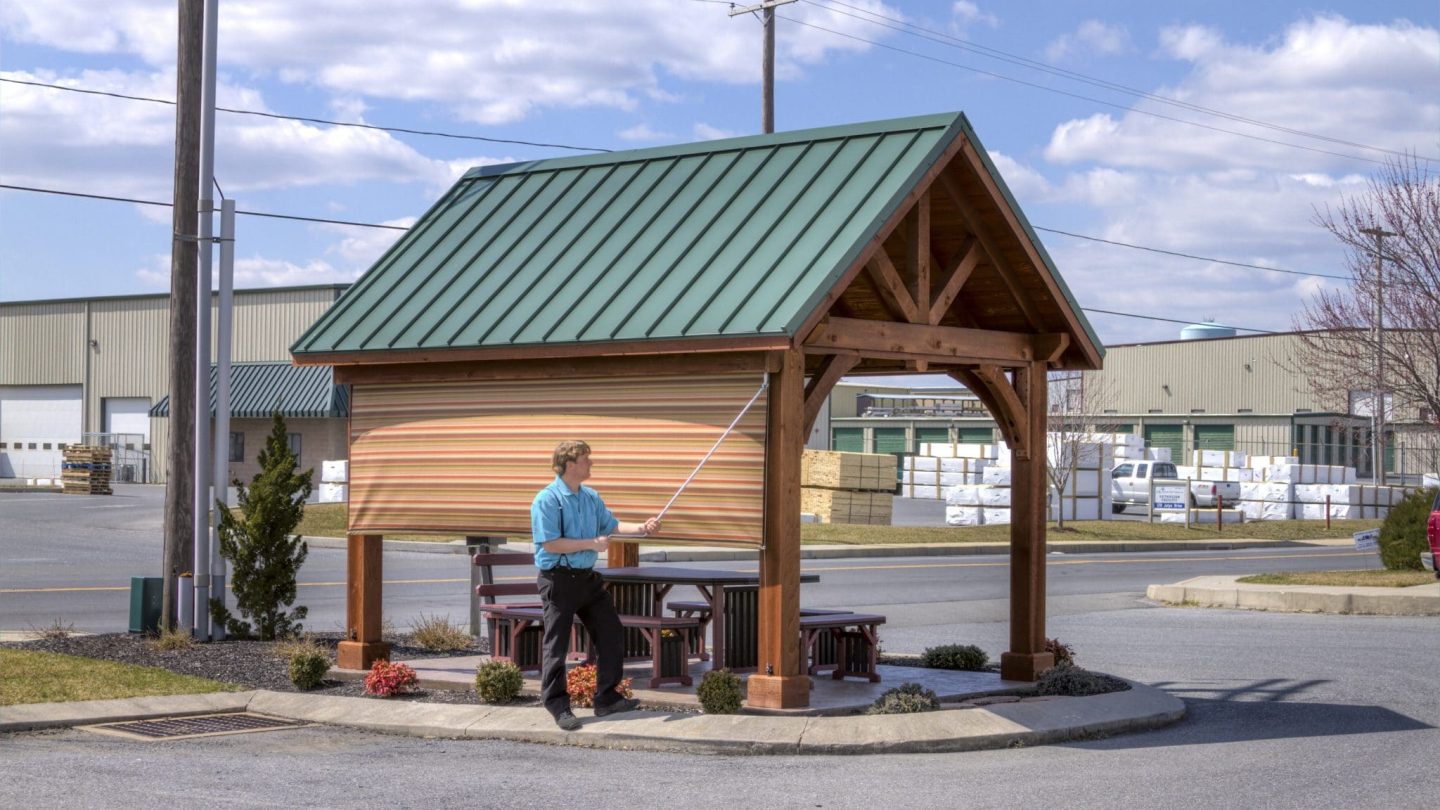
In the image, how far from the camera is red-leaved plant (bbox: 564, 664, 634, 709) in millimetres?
10844

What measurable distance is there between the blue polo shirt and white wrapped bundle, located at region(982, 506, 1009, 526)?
3213cm

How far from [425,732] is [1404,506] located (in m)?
19.2

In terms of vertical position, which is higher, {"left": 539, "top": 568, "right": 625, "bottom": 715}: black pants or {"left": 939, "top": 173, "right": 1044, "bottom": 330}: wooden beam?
{"left": 939, "top": 173, "right": 1044, "bottom": 330}: wooden beam

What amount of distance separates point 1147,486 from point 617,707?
4239 cm

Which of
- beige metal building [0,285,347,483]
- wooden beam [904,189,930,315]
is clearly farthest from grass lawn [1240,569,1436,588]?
beige metal building [0,285,347,483]

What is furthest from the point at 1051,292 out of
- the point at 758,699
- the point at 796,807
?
the point at 796,807

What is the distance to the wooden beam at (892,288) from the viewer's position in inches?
445

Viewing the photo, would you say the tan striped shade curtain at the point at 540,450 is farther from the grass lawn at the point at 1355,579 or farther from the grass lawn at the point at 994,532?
the grass lawn at the point at 994,532

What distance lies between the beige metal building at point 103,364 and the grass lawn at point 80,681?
2014 inches

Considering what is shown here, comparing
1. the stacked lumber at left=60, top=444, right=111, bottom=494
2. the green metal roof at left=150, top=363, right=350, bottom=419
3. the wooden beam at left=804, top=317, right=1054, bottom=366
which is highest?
the green metal roof at left=150, top=363, right=350, bottom=419

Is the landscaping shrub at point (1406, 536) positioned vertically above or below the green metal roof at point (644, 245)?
below

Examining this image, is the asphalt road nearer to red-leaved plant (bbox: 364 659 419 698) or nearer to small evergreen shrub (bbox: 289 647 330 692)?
red-leaved plant (bbox: 364 659 419 698)

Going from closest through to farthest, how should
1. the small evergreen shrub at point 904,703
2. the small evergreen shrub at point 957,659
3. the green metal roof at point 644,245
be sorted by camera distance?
the small evergreen shrub at point 904,703
the green metal roof at point 644,245
the small evergreen shrub at point 957,659

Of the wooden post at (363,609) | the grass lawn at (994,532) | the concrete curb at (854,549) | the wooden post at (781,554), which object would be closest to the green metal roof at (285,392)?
the grass lawn at (994,532)
